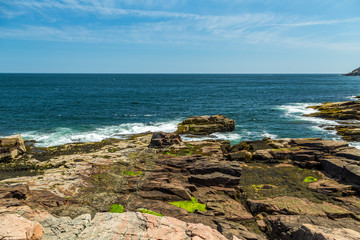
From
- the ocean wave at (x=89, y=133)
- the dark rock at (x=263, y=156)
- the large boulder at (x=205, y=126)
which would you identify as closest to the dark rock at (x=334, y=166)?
the dark rock at (x=263, y=156)

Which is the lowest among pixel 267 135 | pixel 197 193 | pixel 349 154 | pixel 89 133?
pixel 267 135

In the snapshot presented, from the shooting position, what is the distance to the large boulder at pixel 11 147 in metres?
30.0

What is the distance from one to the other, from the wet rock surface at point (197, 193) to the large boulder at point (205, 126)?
1390cm

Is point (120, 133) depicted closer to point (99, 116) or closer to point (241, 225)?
point (99, 116)

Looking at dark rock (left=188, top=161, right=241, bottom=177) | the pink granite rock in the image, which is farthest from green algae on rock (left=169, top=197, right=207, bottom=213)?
the pink granite rock

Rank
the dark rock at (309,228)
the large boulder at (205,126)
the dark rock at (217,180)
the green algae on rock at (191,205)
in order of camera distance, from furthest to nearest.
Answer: the large boulder at (205,126), the dark rock at (217,180), the green algae on rock at (191,205), the dark rock at (309,228)

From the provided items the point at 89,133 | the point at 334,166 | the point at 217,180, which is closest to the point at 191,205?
the point at 217,180

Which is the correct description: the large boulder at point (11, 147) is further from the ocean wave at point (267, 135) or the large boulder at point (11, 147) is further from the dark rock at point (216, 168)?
the ocean wave at point (267, 135)

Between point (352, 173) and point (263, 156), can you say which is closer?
point (352, 173)

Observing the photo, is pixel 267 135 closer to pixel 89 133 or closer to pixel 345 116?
pixel 345 116

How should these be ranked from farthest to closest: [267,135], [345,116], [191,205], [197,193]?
1. [345,116]
2. [267,135]
3. [197,193]
4. [191,205]

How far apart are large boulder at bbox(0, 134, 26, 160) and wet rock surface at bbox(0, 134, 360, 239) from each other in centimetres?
138

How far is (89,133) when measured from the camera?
45906 millimetres

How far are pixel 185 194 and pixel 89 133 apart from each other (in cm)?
3384
